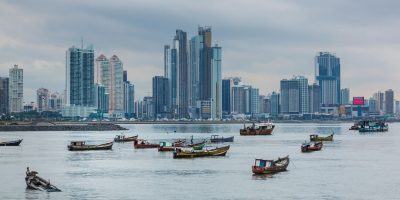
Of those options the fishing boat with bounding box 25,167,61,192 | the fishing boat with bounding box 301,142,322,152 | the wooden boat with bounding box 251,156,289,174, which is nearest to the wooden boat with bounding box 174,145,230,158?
the fishing boat with bounding box 301,142,322,152

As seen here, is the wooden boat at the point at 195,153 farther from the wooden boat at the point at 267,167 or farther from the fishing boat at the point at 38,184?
the fishing boat at the point at 38,184

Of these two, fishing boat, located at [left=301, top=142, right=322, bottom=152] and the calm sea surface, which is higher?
fishing boat, located at [left=301, top=142, right=322, bottom=152]

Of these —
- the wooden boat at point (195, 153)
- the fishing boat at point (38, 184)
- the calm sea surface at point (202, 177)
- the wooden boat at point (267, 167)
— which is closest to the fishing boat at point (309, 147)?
the calm sea surface at point (202, 177)

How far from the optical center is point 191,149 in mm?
110750

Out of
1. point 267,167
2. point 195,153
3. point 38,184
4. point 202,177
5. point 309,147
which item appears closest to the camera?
point 38,184

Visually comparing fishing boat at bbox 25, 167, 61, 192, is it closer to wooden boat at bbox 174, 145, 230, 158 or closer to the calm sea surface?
the calm sea surface

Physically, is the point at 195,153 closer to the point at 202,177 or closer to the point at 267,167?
the point at 267,167

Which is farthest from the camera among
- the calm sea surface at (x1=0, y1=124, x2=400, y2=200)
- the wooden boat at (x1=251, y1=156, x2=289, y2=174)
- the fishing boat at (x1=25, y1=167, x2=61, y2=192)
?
the wooden boat at (x1=251, y1=156, x2=289, y2=174)

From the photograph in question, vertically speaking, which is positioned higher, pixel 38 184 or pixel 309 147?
pixel 309 147

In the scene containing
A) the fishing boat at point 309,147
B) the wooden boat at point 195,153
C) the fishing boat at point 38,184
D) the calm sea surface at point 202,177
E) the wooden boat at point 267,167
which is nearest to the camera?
the calm sea surface at point 202,177

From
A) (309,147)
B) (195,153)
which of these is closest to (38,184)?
(195,153)

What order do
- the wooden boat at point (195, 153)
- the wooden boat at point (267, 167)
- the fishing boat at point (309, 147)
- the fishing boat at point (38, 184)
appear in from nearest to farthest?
1. the fishing boat at point (38, 184)
2. the wooden boat at point (267, 167)
3. the wooden boat at point (195, 153)
4. the fishing boat at point (309, 147)

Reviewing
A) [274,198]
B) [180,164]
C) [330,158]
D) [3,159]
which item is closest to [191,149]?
[180,164]

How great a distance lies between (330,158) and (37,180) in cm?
5393
